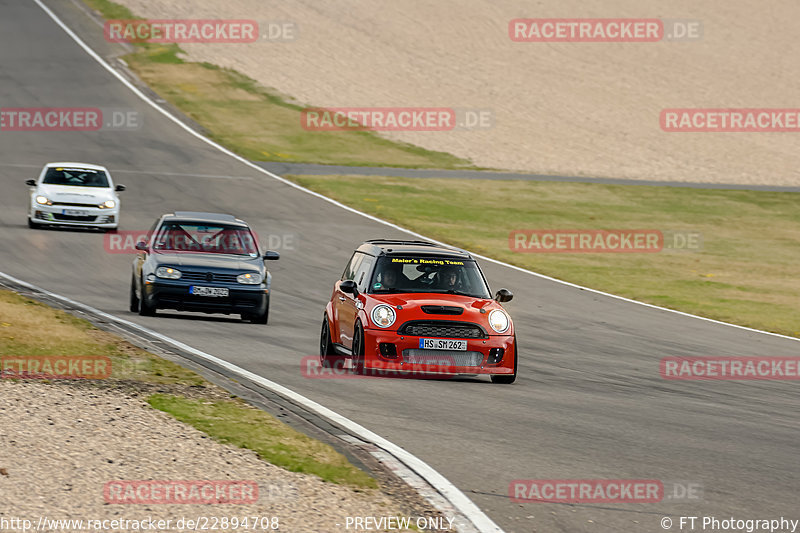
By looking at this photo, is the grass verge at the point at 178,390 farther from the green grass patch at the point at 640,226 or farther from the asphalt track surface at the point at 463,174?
the asphalt track surface at the point at 463,174

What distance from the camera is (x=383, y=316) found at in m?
13.4

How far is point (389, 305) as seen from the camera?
13.5m

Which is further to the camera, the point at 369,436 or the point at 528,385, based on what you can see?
the point at 528,385

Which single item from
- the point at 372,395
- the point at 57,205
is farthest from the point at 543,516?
the point at 57,205

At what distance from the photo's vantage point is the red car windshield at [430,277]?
1426 centimetres

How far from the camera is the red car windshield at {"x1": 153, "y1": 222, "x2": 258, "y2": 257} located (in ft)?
61.2

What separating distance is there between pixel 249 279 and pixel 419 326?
16.7 ft

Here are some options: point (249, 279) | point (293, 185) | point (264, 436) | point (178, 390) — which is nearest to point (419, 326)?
point (178, 390)

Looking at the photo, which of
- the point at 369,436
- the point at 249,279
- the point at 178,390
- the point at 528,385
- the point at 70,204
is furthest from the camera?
the point at 70,204

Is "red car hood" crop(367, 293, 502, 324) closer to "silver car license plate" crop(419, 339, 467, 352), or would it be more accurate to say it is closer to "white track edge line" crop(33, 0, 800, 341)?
"silver car license plate" crop(419, 339, 467, 352)

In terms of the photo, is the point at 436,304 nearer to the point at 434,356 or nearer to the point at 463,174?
the point at 434,356

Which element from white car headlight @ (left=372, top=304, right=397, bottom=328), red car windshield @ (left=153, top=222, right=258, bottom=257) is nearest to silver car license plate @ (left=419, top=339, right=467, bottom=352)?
white car headlight @ (left=372, top=304, right=397, bottom=328)

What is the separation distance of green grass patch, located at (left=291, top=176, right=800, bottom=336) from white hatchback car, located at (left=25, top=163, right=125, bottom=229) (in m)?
8.28

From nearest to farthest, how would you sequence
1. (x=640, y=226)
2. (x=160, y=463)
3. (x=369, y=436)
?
(x=160, y=463) → (x=369, y=436) → (x=640, y=226)
